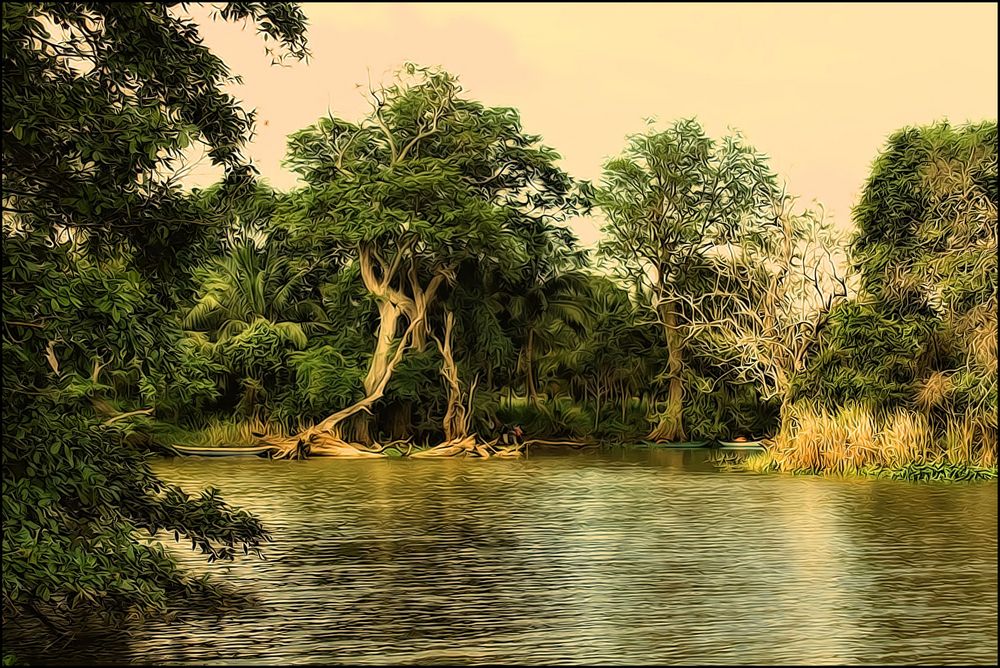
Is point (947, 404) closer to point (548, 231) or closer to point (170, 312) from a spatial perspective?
point (548, 231)

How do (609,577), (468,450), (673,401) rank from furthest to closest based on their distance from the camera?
(673,401)
(468,450)
(609,577)

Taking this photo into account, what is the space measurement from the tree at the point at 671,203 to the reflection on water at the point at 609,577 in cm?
1731

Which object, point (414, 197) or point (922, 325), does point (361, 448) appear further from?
point (922, 325)

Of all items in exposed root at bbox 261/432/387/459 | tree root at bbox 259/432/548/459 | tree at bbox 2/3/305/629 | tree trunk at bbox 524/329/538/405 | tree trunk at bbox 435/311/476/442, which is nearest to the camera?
tree at bbox 2/3/305/629

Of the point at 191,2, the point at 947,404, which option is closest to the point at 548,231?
the point at 947,404

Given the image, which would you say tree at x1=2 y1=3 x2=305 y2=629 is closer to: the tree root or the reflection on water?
the reflection on water

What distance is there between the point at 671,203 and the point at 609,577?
2878 cm

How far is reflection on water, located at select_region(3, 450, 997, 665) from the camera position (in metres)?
9.87

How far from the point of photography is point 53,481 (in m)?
9.96

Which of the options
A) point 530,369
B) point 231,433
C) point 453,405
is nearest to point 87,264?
point 453,405

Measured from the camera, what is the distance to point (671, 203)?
41.2m

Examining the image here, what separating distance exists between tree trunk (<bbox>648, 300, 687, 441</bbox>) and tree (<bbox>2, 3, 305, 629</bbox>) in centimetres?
2975

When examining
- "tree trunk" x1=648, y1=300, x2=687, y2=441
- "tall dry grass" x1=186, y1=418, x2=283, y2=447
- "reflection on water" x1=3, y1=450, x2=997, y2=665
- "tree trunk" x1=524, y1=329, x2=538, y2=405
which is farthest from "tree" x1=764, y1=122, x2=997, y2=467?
"tall dry grass" x1=186, y1=418, x2=283, y2=447

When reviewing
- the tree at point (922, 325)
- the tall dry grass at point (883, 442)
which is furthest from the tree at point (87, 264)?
the tree at point (922, 325)
